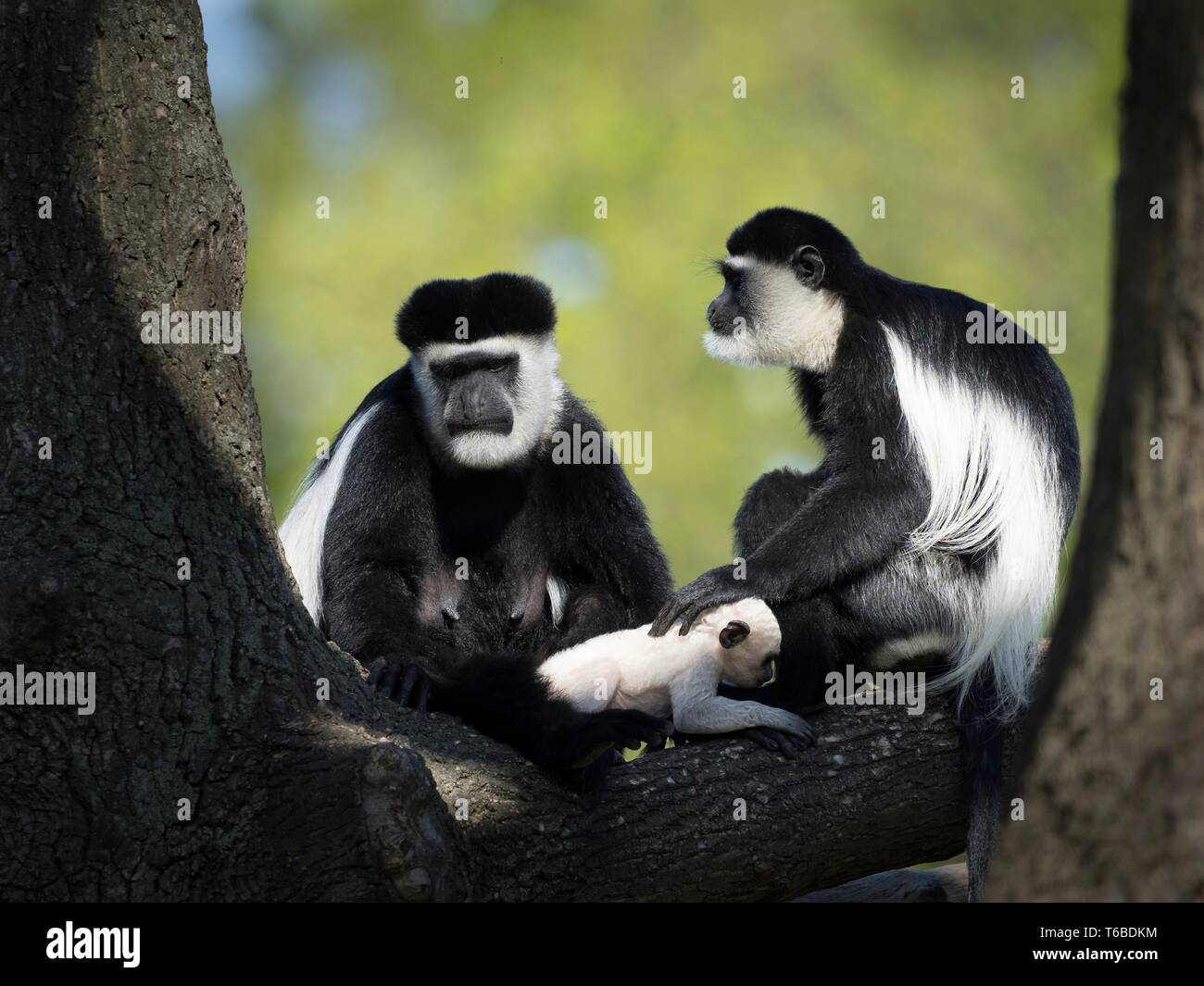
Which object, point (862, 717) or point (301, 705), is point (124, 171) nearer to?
point (301, 705)

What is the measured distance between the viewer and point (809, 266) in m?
3.64

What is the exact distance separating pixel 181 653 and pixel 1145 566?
160 cm

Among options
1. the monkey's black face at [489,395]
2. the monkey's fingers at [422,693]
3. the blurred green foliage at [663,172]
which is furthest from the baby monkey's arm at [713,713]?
the blurred green foliage at [663,172]

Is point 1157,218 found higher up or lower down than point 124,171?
lower down

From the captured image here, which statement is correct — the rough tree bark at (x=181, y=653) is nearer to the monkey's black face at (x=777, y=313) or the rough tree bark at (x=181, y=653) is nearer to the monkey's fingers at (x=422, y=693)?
the monkey's fingers at (x=422, y=693)

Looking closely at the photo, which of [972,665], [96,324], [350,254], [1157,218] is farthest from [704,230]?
[1157,218]

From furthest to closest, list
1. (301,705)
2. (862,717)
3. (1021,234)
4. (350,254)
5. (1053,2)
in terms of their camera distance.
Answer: (1053,2) < (1021,234) < (350,254) < (862,717) < (301,705)

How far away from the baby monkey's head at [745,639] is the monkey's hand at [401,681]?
2.26ft

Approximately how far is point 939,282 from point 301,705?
26.0 feet

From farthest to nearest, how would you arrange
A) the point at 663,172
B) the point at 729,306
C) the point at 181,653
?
the point at 663,172 → the point at 729,306 → the point at 181,653

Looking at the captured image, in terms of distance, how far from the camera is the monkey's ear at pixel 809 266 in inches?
143

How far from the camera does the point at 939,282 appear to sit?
9.46 m

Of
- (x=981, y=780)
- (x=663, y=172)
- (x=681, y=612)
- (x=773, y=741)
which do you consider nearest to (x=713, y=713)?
(x=773, y=741)

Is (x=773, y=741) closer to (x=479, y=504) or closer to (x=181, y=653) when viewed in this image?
(x=181, y=653)
